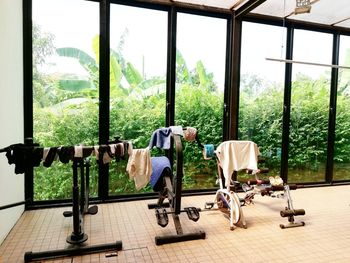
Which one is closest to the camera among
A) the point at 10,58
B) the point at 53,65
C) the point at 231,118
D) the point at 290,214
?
the point at 10,58

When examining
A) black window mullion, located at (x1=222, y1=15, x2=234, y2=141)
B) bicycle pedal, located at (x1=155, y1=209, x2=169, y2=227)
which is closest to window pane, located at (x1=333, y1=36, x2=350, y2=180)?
black window mullion, located at (x1=222, y1=15, x2=234, y2=141)

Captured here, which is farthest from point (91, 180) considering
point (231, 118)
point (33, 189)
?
point (231, 118)

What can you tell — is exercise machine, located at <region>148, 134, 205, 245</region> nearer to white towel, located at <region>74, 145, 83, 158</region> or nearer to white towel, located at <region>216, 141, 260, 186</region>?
white towel, located at <region>216, 141, 260, 186</region>

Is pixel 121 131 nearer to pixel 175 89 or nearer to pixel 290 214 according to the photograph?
pixel 175 89

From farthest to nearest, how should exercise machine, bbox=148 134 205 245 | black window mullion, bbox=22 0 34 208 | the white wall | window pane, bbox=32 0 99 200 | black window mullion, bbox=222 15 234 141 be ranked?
black window mullion, bbox=222 15 234 141
window pane, bbox=32 0 99 200
black window mullion, bbox=22 0 34 208
exercise machine, bbox=148 134 205 245
the white wall

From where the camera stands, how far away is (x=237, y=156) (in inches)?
129

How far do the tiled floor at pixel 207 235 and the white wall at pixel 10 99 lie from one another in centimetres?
32

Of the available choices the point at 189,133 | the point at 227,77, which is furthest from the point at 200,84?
the point at 189,133

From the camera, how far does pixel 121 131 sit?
387 centimetres

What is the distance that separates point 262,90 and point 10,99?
3.63 meters

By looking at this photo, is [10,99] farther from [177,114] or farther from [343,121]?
[343,121]

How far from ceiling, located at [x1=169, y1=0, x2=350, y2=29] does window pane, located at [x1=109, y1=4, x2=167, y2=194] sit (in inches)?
21.9

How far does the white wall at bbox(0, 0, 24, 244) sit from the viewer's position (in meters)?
2.60

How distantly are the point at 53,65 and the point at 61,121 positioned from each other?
74cm
